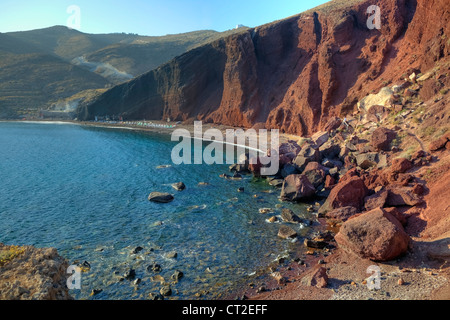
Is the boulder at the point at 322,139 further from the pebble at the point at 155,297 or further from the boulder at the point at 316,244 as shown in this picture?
the pebble at the point at 155,297

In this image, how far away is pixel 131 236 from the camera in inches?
931

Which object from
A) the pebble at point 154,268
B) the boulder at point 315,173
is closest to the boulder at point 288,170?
the boulder at point 315,173

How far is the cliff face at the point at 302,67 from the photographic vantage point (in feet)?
151

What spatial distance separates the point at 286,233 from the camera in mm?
23375

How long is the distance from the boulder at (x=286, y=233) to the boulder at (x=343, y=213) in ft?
15.5

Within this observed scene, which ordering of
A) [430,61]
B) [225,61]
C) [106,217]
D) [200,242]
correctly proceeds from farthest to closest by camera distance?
[225,61], [430,61], [106,217], [200,242]

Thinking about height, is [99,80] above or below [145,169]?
above

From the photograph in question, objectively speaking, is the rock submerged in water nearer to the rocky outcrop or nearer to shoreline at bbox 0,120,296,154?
the rocky outcrop

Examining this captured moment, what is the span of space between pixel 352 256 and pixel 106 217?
20.9m

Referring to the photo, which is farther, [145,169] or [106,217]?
[145,169]

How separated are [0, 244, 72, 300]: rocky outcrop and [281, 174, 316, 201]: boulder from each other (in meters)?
22.8

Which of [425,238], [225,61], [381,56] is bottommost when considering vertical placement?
[425,238]
